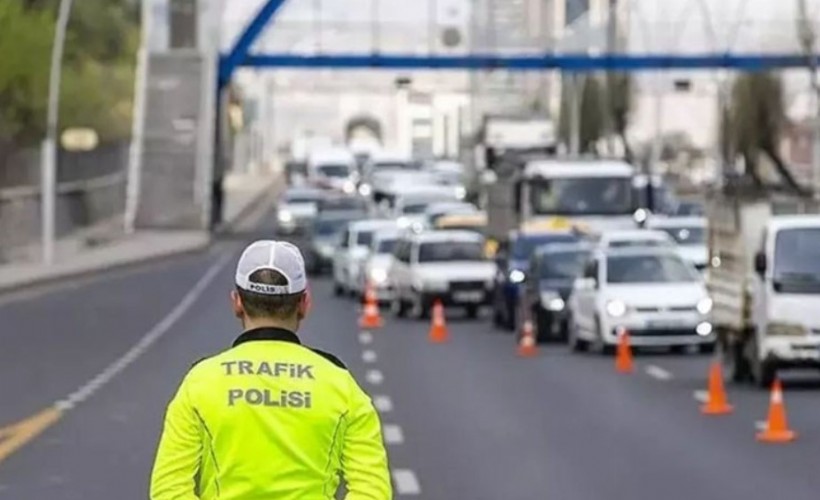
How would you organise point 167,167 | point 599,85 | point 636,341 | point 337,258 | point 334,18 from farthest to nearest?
point 599,85
point 334,18
point 167,167
point 337,258
point 636,341

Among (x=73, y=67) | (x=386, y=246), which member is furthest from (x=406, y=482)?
(x=73, y=67)

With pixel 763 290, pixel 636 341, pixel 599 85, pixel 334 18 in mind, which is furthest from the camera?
pixel 599 85

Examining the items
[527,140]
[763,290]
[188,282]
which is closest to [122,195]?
[527,140]

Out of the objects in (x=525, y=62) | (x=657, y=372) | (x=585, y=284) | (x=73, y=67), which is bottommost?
(x=657, y=372)

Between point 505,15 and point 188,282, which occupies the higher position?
point 505,15

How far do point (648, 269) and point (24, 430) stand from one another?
14792 millimetres

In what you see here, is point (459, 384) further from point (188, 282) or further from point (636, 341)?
point (188, 282)

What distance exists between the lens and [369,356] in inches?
1299

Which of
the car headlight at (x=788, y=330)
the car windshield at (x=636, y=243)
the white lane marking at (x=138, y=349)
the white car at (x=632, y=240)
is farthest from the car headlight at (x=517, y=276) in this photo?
the car headlight at (x=788, y=330)

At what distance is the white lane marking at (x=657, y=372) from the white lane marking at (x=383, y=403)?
4.45 metres

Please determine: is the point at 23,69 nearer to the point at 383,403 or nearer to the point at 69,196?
the point at 69,196

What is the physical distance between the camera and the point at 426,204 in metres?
78.4

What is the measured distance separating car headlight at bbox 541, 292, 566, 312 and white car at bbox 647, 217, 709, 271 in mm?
10251

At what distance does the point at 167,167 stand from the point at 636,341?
2274 inches
